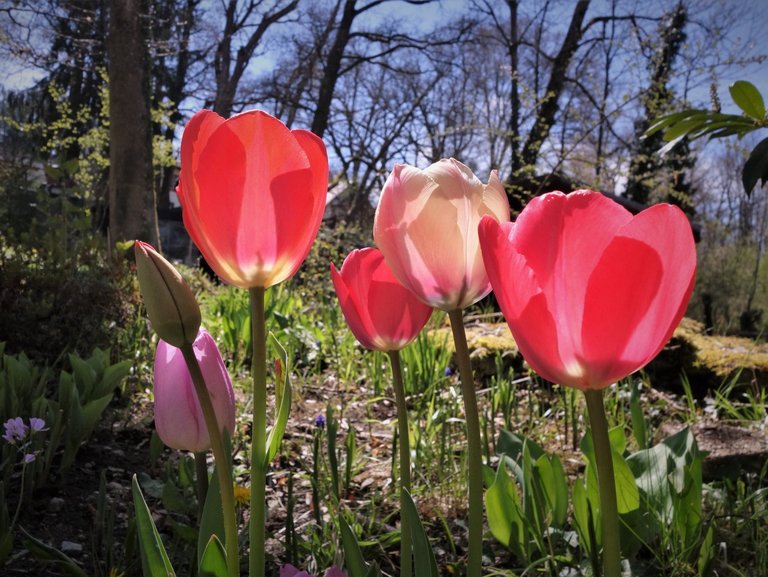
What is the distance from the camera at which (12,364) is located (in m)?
2.01

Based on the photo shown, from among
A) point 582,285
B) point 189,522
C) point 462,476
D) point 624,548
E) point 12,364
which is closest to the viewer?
point 582,285

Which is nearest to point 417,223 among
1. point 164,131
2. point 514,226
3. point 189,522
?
point 514,226

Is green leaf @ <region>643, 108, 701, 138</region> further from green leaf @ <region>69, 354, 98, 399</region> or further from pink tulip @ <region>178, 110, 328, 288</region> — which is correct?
green leaf @ <region>69, 354, 98, 399</region>

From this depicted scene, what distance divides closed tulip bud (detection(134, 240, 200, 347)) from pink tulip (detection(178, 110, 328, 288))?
1.6 inches

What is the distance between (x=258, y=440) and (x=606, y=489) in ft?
0.92

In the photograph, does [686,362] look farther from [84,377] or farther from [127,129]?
[127,129]

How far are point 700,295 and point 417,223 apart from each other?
→ 15.6 metres

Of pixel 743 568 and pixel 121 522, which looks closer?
pixel 743 568

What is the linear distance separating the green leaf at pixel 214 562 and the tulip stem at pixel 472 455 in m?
0.22

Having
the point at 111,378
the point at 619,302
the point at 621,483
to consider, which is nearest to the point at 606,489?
the point at 619,302

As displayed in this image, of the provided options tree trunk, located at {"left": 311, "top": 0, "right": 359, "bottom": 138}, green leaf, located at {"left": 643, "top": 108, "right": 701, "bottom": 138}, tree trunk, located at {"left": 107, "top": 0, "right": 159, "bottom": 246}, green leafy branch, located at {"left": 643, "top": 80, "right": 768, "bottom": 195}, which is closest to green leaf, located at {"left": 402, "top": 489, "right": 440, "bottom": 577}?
green leafy branch, located at {"left": 643, "top": 80, "right": 768, "bottom": 195}

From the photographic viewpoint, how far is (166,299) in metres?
0.50

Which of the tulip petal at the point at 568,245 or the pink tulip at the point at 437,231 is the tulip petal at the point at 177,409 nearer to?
the pink tulip at the point at 437,231

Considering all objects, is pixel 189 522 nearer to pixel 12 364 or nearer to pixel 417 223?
pixel 12 364
